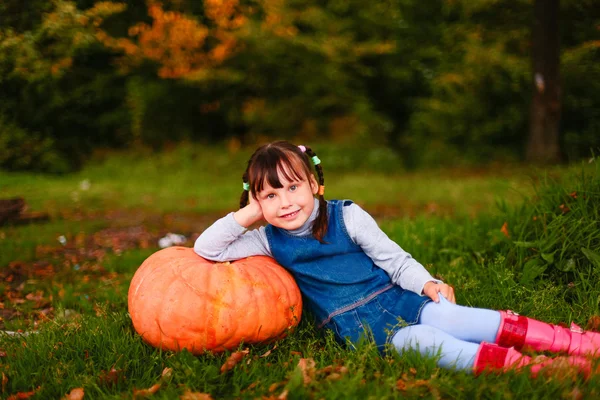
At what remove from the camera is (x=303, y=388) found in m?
2.20

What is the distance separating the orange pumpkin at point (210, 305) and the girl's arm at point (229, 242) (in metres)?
0.10

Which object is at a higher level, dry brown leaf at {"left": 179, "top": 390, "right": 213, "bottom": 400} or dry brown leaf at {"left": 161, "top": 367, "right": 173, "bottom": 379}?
dry brown leaf at {"left": 179, "top": 390, "right": 213, "bottom": 400}

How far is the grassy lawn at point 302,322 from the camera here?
2268 mm

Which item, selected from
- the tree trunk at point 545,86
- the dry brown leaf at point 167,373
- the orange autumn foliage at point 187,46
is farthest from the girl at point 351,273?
the tree trunk at point 545,86

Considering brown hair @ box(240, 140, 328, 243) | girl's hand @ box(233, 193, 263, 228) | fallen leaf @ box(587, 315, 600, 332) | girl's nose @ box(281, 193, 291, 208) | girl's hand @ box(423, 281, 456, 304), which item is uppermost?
brown hair @ box(240, 140, 328, 243)

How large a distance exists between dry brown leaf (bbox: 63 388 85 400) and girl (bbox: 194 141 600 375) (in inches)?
36.1

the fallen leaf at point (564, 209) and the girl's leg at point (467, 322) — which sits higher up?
the fallen leaf at point (564, 209)

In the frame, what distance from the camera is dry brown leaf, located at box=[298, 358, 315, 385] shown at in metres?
2.26

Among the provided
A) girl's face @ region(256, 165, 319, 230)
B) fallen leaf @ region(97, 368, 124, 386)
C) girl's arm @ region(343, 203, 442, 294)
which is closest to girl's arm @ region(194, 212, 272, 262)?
girl's face @ region(256, 165, 319, 230)

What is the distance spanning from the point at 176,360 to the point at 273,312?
520 mm

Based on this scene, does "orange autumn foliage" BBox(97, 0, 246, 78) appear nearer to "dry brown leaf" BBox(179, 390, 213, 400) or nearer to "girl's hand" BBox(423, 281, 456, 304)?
"girl's hand" BBox(423, 281, 456, 304)

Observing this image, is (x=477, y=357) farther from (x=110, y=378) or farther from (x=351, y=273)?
(x=110, y=378)

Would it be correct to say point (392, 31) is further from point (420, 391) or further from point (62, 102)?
point (420, 391)

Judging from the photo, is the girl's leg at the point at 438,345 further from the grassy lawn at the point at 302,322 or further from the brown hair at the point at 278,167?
the brown hair at the point at 278,167
